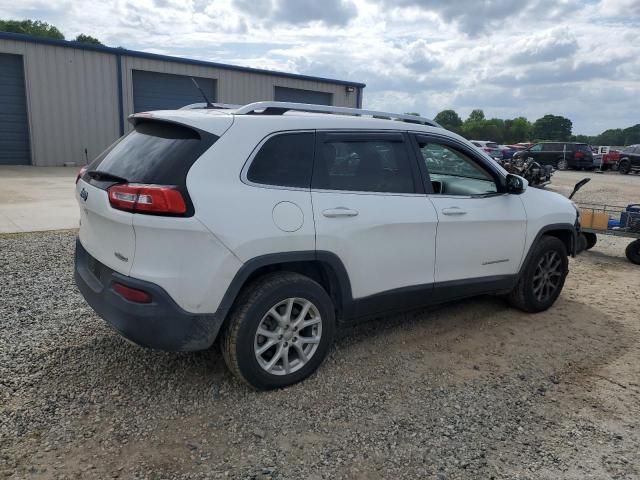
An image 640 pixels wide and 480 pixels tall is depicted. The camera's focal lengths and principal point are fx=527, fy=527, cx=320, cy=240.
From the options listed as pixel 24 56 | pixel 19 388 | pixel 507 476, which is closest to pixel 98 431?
pixel 19 388

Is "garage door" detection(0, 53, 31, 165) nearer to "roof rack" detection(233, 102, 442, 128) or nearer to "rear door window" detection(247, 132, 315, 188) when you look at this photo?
"roof rack" detection(233, 102, 442, 128)

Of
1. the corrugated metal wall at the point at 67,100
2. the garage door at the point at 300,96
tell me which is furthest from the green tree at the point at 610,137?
the corrugated metal wall at the point at 67,100

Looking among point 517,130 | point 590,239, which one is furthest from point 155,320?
point 517,130

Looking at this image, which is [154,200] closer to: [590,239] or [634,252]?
[634,252]

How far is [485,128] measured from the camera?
267 ft

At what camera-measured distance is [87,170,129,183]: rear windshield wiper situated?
314 centimetres

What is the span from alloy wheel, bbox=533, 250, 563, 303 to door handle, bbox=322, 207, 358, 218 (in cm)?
234

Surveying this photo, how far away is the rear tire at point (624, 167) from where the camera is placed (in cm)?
2706

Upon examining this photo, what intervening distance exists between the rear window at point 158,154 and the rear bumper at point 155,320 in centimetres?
60

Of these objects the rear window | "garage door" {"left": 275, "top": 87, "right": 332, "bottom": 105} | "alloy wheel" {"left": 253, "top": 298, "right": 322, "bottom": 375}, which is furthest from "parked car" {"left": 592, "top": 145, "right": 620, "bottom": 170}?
the rear window

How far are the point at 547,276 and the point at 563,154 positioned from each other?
2577 centimetres

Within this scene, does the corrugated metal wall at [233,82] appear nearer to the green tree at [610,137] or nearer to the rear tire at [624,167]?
the rear tire at [624,167]

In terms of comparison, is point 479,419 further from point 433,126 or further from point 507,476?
point 433,126

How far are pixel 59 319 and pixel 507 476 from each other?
11.8 feet
